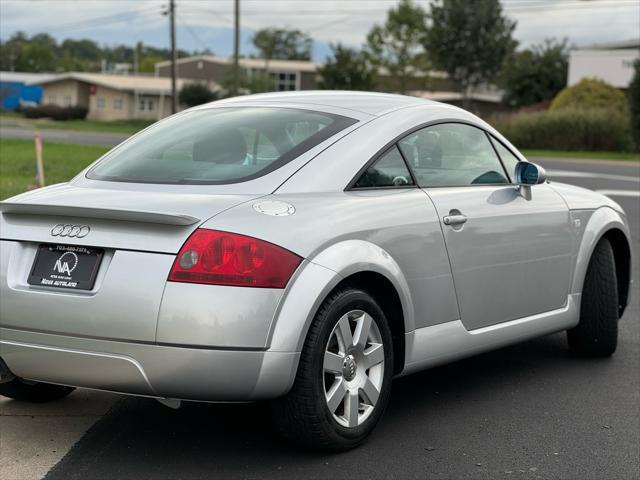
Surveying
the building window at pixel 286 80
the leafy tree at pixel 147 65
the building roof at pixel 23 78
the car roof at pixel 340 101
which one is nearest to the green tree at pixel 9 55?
the leafy tree at pixel 147 65

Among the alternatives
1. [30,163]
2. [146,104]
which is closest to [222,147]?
[30,163]

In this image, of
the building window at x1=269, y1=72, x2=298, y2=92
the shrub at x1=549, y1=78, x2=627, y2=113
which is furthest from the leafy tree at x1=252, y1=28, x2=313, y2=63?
the shrub at x1=549, y1=78, x2=627, y2=113

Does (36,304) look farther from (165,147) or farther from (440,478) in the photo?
(440,478)

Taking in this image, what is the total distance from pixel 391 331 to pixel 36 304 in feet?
5.27

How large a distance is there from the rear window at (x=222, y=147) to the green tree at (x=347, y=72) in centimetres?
7005

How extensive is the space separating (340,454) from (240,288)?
38.0 inches

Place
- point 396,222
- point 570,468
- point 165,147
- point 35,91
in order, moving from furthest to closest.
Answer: point 35,91, point 165,147, point 396,222, point 570,468

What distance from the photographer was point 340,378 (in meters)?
4.16

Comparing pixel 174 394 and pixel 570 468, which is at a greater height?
pixel 174 394

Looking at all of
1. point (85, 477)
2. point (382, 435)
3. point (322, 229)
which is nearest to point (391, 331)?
point (382, 435)

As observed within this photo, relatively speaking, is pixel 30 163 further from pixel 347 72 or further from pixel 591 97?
pixel 347 72

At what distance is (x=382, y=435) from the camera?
4578mm

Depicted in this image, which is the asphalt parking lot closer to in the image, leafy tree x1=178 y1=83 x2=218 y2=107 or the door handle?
the door handle

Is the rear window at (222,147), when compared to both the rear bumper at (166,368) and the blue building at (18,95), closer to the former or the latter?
the rear bumper at (166,368)
